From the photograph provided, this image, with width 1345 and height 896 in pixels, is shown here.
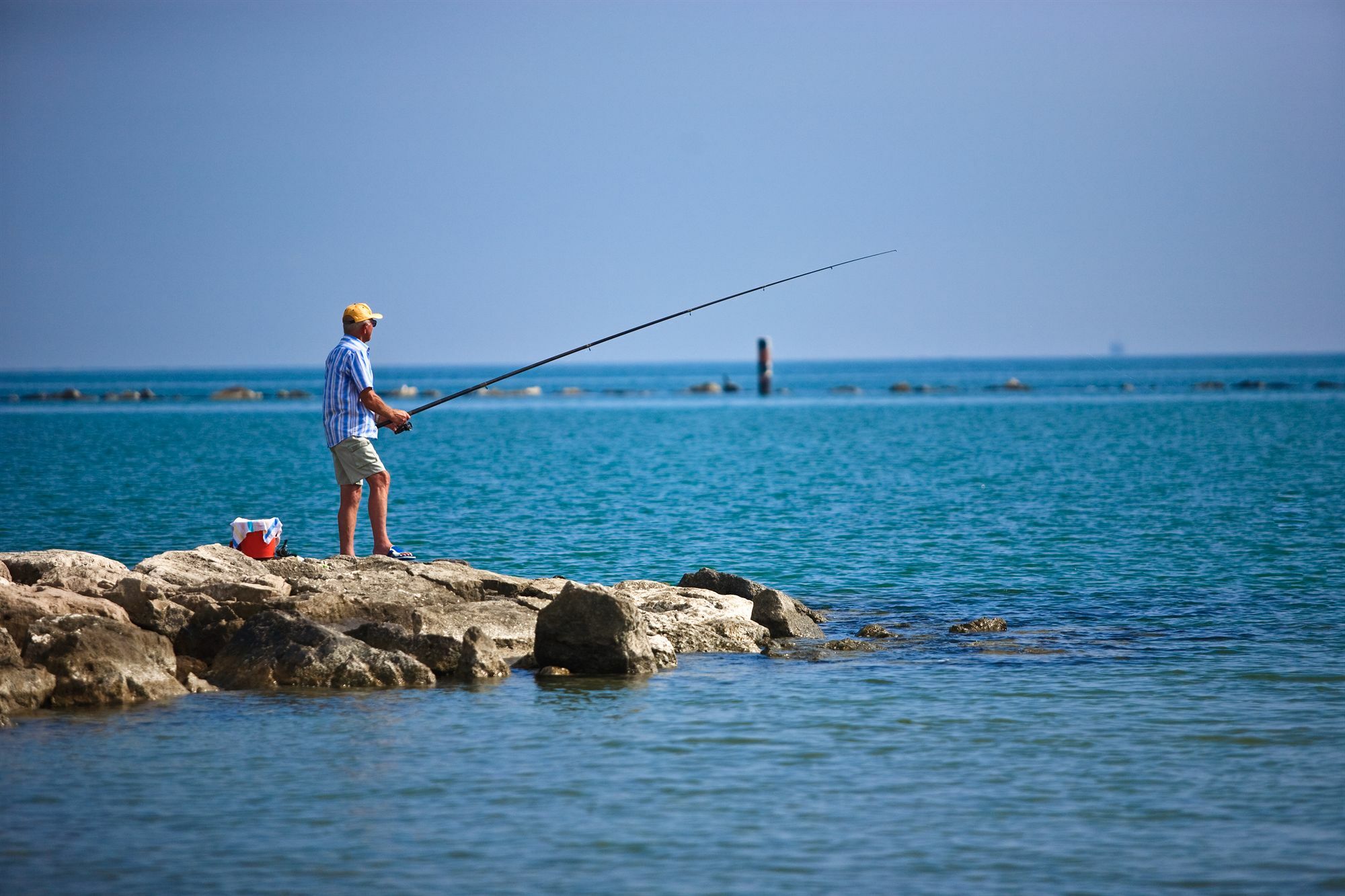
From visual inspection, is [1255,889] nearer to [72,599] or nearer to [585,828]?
[585,828]

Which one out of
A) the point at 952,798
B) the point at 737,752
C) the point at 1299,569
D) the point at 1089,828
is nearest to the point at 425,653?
the point at 737,752

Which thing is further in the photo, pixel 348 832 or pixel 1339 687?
pixel 1339 687

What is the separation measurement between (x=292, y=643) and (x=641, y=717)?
2527 mm

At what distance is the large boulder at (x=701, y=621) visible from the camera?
36.6 ft

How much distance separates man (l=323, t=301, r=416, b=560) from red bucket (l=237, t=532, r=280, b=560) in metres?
1.09

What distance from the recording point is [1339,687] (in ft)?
32.2

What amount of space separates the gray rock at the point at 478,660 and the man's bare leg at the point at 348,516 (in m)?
1.97

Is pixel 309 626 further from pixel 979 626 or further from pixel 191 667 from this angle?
pixel 979 626

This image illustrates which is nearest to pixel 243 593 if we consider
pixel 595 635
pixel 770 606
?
pixel 595 635

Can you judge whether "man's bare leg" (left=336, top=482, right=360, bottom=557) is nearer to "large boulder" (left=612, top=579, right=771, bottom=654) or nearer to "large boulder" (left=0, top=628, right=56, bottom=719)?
"large boulder" (left=612, top=579, right=771, bottom=654)

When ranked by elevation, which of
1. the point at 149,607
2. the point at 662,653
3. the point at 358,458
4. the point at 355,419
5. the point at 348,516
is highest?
the point at 355,419

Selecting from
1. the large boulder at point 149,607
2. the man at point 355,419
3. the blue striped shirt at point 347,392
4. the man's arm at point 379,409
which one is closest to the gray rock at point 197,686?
the large boulder at point 149,607

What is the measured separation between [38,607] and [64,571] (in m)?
1.18

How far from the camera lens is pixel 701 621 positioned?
11305mm
